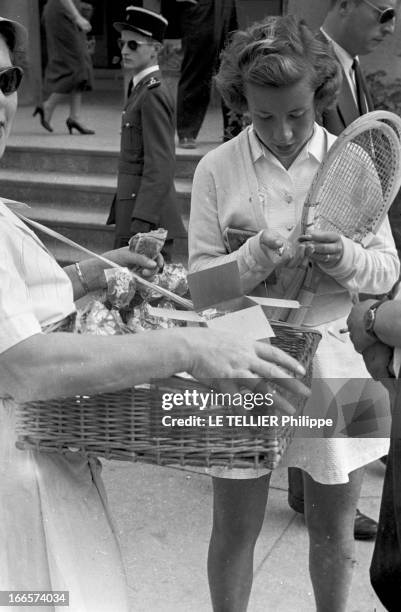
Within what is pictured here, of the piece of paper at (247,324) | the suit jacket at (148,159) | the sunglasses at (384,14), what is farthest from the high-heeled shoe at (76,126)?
the piece of paper at (247,324)

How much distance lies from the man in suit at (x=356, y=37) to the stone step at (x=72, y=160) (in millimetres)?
3360

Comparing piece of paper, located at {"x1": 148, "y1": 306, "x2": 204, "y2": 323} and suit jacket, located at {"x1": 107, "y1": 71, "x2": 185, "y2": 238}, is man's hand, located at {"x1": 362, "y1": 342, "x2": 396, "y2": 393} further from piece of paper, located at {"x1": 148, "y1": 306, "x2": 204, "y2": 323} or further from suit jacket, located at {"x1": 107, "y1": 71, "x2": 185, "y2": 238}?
suit jacket, located at {"x1": 107, "y1": 71, "x2": 185, "y2": 238}

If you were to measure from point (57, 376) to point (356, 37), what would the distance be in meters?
2.26

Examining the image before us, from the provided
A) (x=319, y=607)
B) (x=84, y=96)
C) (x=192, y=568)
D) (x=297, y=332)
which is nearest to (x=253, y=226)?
(x=297, y=332)

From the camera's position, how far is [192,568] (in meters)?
3.15

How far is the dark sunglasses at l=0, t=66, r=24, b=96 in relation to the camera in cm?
167

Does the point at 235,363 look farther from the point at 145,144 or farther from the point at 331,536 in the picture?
the point at 145,144

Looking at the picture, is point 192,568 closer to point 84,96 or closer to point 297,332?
point 297,332

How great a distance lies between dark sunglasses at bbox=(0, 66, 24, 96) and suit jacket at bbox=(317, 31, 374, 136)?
1.52 m

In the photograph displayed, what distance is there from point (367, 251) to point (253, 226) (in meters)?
0.32

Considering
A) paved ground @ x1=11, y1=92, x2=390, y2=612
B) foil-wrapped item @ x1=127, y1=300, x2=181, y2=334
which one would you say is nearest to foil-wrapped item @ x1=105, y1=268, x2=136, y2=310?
foil-wrapped item @ x1=127, y1=300, x2=181, y2=334

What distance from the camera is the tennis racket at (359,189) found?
2275mm

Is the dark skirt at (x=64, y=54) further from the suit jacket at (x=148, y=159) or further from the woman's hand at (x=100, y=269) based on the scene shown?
the woman's hand at (x=100, y=269)

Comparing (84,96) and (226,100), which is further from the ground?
(226,100)
